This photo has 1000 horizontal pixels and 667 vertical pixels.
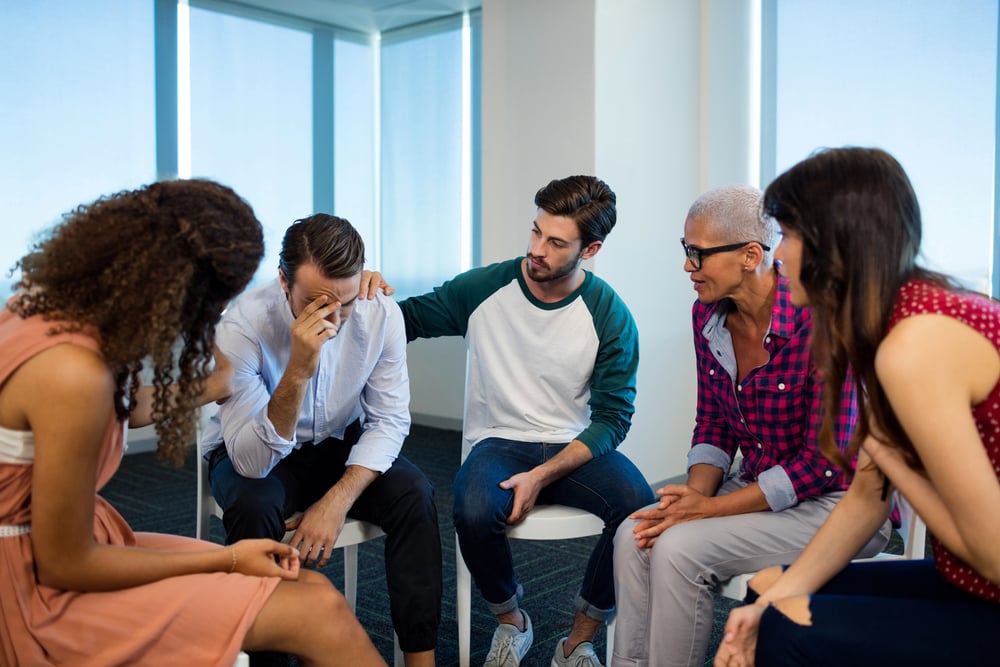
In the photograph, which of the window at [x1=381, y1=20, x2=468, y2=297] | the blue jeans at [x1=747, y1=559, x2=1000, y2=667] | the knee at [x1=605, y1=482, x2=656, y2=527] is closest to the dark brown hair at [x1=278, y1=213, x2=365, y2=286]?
the knee at [x1=605, y1=482, x2=656, y2=527]

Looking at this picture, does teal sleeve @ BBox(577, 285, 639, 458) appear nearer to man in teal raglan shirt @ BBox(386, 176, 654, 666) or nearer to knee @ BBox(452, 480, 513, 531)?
man in teal raglan shirt @ BBox(386, 176, 654, 666)

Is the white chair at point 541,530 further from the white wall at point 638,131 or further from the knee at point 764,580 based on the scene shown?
the white wall at point 638,131

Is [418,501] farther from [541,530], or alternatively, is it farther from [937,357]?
[937,357]

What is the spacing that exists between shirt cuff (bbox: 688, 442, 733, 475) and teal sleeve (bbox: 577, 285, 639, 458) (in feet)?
0.83

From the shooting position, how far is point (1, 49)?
464cm

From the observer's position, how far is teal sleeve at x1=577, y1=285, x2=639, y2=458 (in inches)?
90.7

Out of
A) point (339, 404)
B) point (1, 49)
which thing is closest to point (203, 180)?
point (339, 404)

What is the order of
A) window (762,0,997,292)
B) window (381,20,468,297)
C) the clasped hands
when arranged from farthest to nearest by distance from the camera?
window (381,20,468,297), window (762,0,997,292), the clasped hands

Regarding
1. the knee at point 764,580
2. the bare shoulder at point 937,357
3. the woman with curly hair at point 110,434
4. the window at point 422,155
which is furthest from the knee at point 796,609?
the window at point 422,155

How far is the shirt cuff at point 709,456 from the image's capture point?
207cm

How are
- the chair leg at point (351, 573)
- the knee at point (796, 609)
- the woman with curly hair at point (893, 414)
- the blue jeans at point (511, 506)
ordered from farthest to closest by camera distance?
the chair leg at point (351, 573), the blue jeans at point (511, 506), the knee at point (796, 609), the woman with curly hair at point (893, 414)

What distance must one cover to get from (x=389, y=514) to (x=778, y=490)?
0.83 m

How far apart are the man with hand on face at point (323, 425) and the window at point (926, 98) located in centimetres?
229

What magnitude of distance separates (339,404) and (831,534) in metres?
1.17
